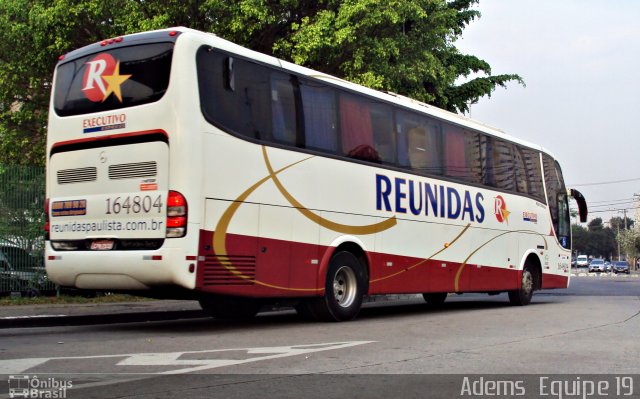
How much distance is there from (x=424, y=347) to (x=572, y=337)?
2386mm

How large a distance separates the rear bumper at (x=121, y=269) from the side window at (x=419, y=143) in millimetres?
5295

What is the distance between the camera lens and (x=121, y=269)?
929 cm

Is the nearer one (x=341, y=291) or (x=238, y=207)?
(x=238, y=207)

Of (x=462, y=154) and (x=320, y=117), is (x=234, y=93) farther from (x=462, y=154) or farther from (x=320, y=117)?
(x=462, y=154)

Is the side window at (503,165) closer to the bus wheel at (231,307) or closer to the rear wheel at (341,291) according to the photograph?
the rear wheel at (341,291)

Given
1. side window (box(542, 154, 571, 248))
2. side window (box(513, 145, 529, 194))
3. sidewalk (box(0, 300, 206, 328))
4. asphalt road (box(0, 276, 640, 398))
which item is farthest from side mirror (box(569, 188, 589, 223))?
sidewalk (box(0, 300, 206, 328))

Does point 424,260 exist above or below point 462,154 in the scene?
below

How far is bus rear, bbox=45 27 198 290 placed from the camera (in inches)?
356

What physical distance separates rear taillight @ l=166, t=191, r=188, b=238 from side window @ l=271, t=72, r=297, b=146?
193cm

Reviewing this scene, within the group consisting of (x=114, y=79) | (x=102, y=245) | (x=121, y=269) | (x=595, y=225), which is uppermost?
(x=595, y=225)

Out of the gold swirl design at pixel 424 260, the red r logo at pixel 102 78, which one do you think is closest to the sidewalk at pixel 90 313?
the gold swirl design at pixel 424 260

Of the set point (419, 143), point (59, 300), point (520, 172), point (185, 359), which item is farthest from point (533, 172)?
point (185, 359)

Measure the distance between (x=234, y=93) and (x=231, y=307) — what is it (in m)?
3.94

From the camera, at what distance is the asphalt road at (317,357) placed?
580 centimetres
